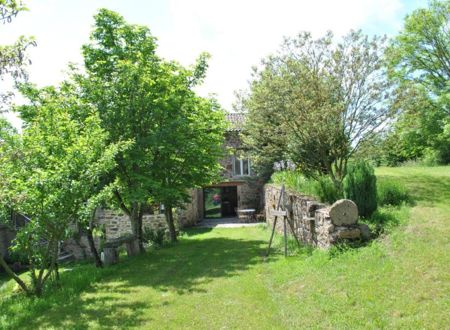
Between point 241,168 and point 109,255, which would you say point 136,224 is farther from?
point 241,168

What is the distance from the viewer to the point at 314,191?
12.5 metres

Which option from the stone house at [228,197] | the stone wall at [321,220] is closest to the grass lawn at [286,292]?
the stone wall at [321,220]

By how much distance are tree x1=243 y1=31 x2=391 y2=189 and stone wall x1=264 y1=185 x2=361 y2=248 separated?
4.90 feet

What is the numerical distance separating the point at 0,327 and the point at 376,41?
37.9 ft

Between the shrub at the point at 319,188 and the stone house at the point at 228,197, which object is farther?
the stone house at the point at 228,197

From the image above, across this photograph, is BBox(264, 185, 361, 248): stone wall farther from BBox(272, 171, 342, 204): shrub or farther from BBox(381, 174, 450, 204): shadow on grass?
BBox(381, 174, 450, 204): shadow on grass

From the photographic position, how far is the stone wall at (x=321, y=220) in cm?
880

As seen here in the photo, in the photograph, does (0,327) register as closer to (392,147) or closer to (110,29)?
(110,29)

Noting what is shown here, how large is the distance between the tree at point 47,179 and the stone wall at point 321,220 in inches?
208

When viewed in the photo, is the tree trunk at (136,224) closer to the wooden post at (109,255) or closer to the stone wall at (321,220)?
the wooden post at (109,255)

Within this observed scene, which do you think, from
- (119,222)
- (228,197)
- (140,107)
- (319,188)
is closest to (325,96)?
(319,188)

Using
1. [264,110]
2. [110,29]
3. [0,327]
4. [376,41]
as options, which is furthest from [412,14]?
[0,327]

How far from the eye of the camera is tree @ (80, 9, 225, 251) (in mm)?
12742

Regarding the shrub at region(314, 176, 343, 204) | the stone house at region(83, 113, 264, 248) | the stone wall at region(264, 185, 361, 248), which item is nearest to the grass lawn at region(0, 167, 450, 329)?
the stone wall at region(264, 185, 361, 248)
